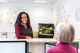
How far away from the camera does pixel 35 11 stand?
A: 5316mm

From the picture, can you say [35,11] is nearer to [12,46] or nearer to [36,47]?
[36,47]

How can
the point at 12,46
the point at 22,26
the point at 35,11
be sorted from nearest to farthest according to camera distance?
the point at 12,46 → the point at 22,26 → the point at 35,11

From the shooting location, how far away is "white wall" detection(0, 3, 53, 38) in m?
5.25

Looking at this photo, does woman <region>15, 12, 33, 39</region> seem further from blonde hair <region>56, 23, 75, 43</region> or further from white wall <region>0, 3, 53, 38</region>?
white wall <region>0, 3, 53, 38</region>

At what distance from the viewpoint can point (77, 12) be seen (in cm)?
238

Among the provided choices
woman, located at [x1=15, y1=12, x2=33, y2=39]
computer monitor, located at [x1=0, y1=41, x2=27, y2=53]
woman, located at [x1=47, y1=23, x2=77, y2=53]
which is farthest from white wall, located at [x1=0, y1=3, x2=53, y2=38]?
woman, located at [x1=47, y1=23, x2=77, y2=53]

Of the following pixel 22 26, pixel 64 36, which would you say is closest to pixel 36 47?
pixel 22 26

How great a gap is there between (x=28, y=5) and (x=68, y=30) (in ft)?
15.4

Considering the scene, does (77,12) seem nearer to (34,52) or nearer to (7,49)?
(34,52)

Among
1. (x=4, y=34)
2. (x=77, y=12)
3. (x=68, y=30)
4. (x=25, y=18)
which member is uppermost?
→ (x=77, y=12)

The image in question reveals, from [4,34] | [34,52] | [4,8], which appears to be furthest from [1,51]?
[4,8]

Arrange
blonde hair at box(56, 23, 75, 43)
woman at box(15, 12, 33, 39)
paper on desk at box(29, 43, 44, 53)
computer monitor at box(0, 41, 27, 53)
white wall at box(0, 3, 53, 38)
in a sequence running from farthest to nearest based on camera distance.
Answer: white wall at box(0, 3, 53, 38)
woman at box(15, 12, 33, 39)
paper on desk at box(29, 43, 44, 53)
computer monitor at box(0, 41, 27, 53)
blonde hair at box(56, 23, 75, 43)

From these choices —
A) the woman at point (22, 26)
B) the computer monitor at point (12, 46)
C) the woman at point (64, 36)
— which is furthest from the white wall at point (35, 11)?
the woman at point (64, 36)

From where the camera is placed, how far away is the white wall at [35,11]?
17.2 feet
